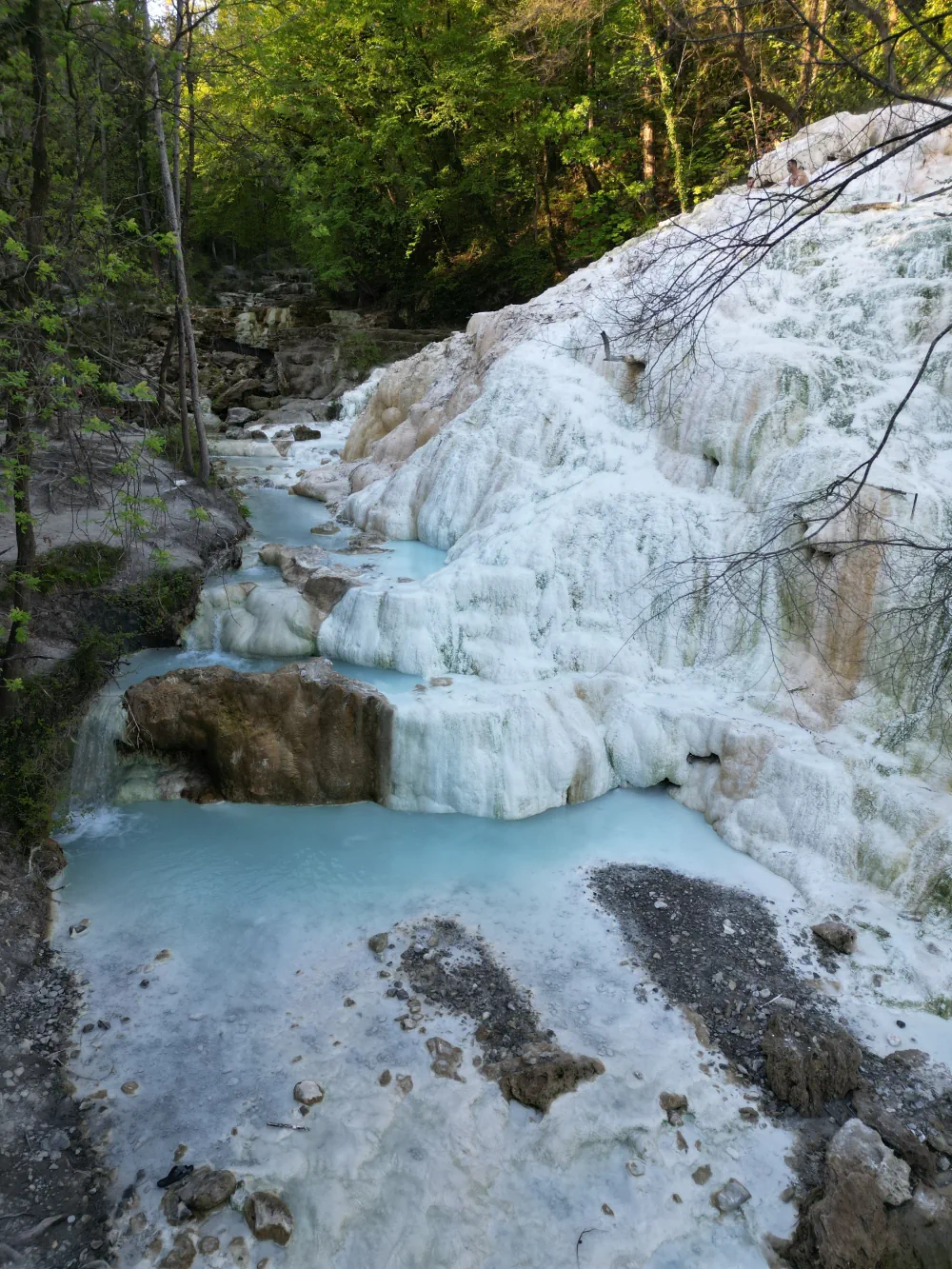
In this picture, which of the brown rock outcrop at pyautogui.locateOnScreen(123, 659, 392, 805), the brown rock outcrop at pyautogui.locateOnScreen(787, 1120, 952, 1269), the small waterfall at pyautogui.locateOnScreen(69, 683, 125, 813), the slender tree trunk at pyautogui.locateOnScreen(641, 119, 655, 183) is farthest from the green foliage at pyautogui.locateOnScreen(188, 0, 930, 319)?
the brown rock outcrop at pyautogui.locateOnScreen(787, 1120, 952, 1269)

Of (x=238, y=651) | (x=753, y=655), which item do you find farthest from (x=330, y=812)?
(x=753, y=655)

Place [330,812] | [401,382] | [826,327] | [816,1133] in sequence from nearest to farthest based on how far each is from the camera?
[816,1133], [330,812], [826,327], [401,382]

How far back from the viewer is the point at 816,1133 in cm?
393

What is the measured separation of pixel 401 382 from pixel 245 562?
511cm

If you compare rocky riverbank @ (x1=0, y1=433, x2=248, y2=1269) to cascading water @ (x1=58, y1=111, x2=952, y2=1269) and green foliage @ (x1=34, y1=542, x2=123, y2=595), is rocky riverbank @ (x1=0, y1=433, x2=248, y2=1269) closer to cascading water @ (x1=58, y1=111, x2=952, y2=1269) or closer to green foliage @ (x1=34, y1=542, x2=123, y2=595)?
green foliage @ (x1=34, y1=542, x2=123, y2=595)

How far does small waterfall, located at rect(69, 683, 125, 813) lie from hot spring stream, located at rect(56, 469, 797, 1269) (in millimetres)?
22

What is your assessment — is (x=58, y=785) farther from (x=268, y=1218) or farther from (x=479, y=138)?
(x=479, y=138)

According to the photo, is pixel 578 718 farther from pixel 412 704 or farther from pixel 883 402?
pixel 883 402

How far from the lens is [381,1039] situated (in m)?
4.37

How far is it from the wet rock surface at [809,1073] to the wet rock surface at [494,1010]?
81 cm

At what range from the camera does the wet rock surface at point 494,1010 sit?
4.10m

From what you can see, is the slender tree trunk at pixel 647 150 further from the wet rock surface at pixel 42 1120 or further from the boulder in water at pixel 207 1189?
the boulder in water at pixel 207 1189

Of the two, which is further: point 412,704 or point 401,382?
point 401,382

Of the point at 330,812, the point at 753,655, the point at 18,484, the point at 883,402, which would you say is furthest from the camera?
the point at 883,402
